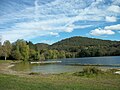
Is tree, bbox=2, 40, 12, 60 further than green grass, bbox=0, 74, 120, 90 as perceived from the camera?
Yes

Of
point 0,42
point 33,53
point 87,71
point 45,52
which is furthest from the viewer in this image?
point 45,52

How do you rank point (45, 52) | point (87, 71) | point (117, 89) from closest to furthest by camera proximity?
point (117, 89), point (87, 71), point (45, 52)

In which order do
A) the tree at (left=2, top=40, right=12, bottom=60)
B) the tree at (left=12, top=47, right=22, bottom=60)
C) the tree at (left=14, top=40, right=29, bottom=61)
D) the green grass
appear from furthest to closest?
the tree at (left=14, top=40, right=29, bottom=61) → the tree at (left=12, top=47, right=22, bottom=60) → the tree at (left=2, top=40, right=12, bottom=60) → the green grass

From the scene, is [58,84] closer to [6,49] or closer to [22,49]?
[6,49]

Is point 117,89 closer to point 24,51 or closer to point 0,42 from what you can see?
point 0,42

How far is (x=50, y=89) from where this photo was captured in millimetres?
17828

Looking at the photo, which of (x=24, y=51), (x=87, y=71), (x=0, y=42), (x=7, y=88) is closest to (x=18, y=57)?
(x=24, y=51)

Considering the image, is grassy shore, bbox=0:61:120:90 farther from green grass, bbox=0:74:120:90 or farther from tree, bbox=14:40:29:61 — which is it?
tree, bbox=14:40:29:61

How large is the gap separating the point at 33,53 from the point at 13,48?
1912cm

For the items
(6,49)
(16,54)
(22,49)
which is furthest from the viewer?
(22,49)

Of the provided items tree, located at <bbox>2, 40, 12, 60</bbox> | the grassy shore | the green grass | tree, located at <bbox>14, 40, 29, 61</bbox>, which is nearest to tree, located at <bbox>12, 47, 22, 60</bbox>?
tree, located at <bbox>14, 40, 29, 61</bbox>

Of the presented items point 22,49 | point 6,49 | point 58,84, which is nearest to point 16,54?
point 22,49

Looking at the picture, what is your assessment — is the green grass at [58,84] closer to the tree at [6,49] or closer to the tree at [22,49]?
the tree at [6,49]

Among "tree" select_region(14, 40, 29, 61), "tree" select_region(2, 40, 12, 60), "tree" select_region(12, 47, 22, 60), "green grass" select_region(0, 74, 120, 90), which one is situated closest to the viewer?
"green grass" select_region(0, 74, 120, 90)
